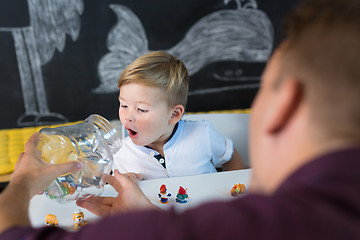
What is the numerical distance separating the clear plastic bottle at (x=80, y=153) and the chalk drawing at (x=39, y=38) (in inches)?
49.1

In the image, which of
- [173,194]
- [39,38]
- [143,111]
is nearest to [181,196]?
[173,194]

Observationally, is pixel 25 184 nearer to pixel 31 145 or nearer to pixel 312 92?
pixel 31 145

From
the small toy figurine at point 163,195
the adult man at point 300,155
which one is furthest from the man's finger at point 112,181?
the adult man at point 300,155

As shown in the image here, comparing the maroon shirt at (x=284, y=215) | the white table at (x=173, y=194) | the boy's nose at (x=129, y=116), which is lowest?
the white table at (x=173, y=194)

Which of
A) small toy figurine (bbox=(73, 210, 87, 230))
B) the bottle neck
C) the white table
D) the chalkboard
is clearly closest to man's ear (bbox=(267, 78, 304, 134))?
the white table

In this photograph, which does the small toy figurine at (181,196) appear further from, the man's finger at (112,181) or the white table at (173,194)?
the man's finger at (112,181)

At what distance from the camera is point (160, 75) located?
1.11 meters

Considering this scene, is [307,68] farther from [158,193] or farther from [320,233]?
[158,193]

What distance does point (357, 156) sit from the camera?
274 millimetres

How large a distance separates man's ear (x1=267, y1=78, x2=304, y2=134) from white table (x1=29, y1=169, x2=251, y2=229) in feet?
1.48

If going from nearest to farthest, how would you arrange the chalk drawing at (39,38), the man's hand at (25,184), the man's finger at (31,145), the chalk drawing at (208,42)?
the man's hand at (25,184)
the man's finger at (31,145)
the chalk drawing at (39,38)
the chalk drawing at (208,42)

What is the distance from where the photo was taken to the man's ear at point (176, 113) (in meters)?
1.20

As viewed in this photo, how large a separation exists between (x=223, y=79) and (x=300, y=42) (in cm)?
201

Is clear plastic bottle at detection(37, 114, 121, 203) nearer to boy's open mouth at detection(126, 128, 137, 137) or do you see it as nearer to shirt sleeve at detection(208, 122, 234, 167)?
boy's open mouth at detection(126, 128, 137, 137)
